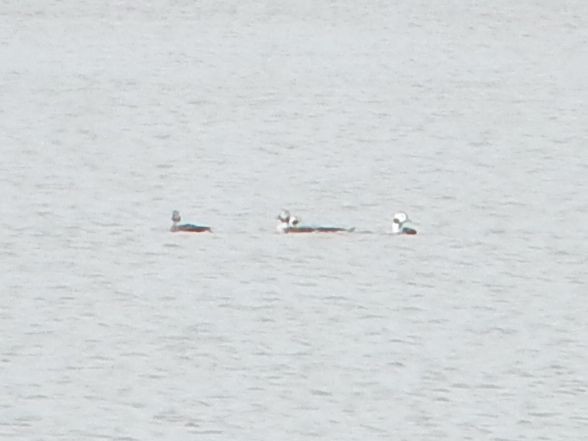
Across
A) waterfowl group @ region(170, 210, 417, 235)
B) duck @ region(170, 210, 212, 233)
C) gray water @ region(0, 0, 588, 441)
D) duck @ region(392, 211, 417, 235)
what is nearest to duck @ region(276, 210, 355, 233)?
waterfowl group @ region(170, 210, 417, 235)

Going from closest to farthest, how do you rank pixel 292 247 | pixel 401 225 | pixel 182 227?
pixel 292 247 → pixel 401 225 → pixel 182 227

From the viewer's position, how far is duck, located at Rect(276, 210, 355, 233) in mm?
14195

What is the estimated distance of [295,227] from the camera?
1422 cm

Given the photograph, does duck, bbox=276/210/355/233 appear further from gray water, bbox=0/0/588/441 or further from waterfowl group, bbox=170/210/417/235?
gray water, bbox=0/0/588/441

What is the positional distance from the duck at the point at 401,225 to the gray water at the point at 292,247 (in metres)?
0.08

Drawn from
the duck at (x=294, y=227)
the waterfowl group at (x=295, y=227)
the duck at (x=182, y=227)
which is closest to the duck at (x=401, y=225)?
the waterfowl group at (x=295, y=227)

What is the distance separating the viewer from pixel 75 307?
12102 millimetres

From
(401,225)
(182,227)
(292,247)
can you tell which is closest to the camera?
(292,247)

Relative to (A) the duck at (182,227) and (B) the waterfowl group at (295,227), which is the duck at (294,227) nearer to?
(B) the waterfowl group at (295,227)

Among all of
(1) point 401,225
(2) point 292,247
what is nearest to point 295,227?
(2) point 292,247

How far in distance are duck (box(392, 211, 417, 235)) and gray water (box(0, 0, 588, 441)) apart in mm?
79

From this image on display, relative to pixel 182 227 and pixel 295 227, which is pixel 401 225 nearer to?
pixel 295 227

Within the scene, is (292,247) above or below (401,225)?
below

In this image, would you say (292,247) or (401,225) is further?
(401,225)
